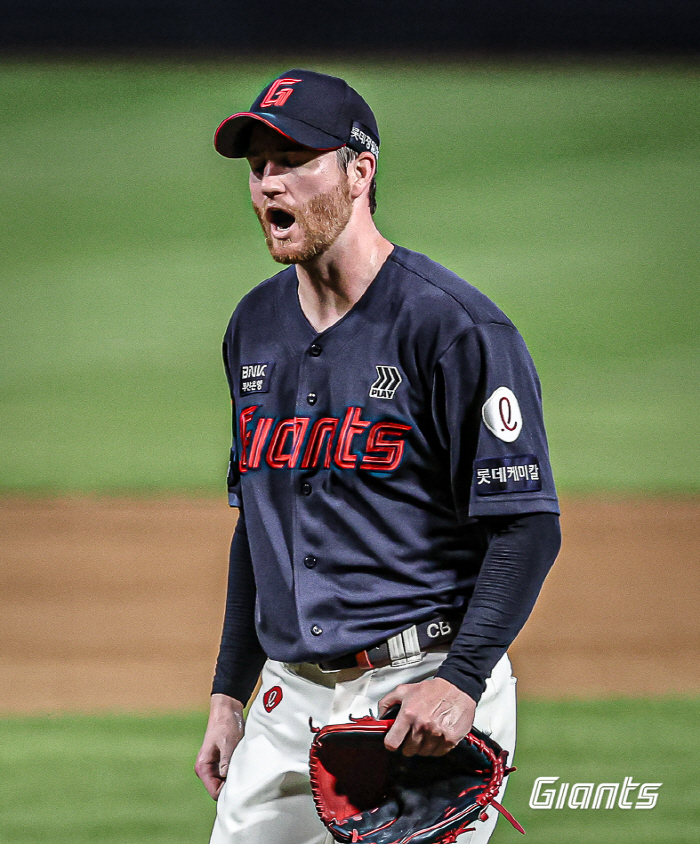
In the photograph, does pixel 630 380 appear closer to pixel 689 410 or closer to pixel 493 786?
pixel 689 410

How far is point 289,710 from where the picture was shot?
5.76 ft

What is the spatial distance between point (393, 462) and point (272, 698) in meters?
0.46

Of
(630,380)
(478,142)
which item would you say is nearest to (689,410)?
(630,380)

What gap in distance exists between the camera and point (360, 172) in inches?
70.1

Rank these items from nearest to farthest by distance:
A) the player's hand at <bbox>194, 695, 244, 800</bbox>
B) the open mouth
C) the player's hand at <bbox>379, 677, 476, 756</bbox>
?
the player's hand at <bbox>379, 677, 476, 756</bbox>
the open mouth
the player's hand at <bbox>194, 695, 244, 800</bbox>

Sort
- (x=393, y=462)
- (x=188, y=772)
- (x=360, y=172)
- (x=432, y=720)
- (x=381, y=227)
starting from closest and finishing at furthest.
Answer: (x=432, y=720)
(x=393, y=462)
(x=360, y=172)
(x=188, y=772)
(x=381, y=227)

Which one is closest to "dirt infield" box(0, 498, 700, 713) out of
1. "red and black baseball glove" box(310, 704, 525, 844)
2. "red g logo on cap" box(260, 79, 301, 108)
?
"red and black baseball glove" box(310, 704, 525, 844)

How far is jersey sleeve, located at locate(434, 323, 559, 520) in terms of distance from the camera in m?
1.59

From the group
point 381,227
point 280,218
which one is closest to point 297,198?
point 280,218

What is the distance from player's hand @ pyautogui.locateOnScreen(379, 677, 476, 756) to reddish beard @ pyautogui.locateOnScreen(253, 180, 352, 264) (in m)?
0.68

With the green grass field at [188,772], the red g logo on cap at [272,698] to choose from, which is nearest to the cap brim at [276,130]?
the red g logo on cap at [272,698]

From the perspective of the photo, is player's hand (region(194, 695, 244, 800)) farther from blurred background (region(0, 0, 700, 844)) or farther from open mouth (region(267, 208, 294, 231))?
blurred background (region(0, 0, 700, 844))

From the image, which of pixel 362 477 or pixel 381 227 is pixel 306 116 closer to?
pixel 362 477

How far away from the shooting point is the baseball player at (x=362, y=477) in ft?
5.28
